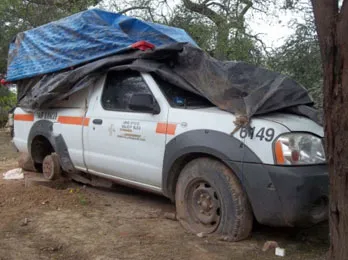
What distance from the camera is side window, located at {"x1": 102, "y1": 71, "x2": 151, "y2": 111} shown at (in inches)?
211

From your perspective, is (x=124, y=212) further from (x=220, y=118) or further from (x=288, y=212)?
(x=288, y=212)

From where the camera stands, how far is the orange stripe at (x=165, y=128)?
4.71 m

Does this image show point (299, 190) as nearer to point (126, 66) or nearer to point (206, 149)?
point (206, 149)

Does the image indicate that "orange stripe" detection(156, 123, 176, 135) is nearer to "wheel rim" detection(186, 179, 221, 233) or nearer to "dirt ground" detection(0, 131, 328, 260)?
"wheel rim" detection(186, 179, 221, 233)

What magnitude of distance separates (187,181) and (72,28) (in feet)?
11.9

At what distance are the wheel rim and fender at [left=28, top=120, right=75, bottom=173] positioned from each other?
233cm

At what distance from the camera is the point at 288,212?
3898 millimetres

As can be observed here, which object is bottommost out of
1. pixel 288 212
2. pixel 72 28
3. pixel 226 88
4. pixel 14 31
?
pixel 288 212

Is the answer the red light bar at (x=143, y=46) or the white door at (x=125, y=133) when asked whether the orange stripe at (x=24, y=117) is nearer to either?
the white door at (x=125, y=133)

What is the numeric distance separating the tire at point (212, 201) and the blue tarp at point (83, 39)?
2.12 m

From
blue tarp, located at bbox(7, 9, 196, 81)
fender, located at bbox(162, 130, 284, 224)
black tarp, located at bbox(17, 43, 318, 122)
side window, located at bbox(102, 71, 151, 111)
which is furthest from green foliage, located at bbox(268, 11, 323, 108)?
fender, located at bbox(162, 130, 284, 224)

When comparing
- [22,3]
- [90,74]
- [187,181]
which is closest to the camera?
[187,181]

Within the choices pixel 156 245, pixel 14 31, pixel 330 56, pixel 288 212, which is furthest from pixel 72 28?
pixel 14 31

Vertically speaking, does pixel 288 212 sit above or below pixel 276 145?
below
